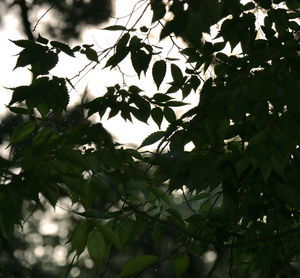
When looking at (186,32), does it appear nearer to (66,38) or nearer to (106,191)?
(106,191)

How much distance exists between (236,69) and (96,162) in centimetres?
86

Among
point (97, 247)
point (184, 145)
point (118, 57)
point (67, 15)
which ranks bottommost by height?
point (97, 247)

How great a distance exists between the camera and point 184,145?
6.02 feet

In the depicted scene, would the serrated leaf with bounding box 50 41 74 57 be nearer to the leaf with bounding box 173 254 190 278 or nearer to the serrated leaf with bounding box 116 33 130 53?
the serrated leaf with bounding box 116 33 130 53

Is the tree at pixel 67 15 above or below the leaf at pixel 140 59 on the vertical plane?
above

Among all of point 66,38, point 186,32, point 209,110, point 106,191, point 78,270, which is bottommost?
point 106,191

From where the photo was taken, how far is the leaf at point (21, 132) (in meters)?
1.75

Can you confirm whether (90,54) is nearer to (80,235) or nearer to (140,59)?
(140,59)

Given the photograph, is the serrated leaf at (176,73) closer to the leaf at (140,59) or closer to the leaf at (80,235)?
the leaf at (140,59)

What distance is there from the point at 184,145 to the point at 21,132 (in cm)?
44

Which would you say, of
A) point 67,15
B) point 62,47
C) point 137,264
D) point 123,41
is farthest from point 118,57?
point 67,15

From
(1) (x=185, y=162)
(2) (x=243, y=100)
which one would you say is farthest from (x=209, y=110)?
(1) (x=185, y=162)

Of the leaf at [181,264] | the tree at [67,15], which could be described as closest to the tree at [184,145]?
the leaf at [181,264]

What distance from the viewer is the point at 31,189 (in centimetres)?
129
